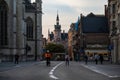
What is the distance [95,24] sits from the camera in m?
107

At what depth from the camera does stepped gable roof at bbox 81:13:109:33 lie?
104600mm

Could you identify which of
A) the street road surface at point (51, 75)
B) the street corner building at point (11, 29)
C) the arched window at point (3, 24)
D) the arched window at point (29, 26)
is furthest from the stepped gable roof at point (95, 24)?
the street road surface at point (51, 75)

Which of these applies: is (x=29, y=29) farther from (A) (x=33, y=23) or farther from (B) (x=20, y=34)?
(B) (x=20, y=34)

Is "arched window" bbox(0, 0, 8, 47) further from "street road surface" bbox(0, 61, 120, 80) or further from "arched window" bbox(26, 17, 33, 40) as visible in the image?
"street road surface" bbox(0, 61, 120, 80)

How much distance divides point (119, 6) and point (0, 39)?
22223 mm

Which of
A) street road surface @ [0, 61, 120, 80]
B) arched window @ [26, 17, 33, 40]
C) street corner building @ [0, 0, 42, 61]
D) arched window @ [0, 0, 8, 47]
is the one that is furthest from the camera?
arched window @ [26, 17, 33, 40]

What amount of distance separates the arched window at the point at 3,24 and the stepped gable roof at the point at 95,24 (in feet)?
121

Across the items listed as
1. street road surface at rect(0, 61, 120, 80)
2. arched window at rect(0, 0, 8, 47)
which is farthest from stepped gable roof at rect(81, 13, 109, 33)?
street road surface at rect(0, 61, 120, 80)

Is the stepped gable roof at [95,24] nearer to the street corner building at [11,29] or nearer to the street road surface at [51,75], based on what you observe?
the street corner building at [11,29]

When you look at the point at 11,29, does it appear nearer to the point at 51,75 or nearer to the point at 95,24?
the point at 95,24

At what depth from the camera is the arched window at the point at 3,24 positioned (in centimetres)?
7131

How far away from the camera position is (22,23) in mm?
75750

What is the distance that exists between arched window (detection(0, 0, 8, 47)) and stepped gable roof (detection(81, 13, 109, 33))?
36838 mm

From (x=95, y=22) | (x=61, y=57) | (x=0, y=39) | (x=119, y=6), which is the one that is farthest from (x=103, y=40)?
(x=119, y=6)
